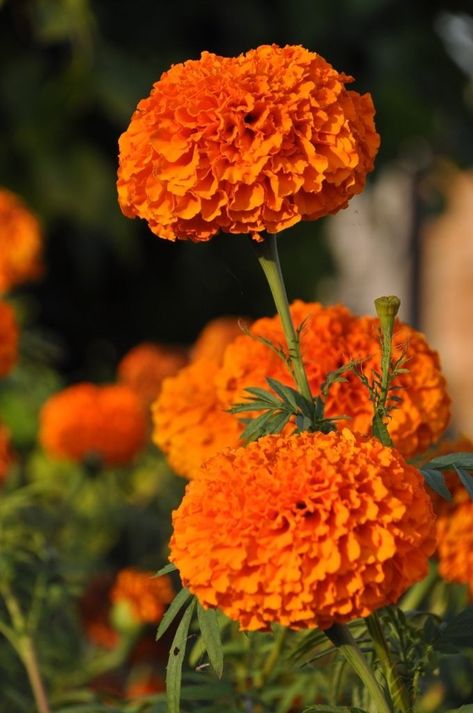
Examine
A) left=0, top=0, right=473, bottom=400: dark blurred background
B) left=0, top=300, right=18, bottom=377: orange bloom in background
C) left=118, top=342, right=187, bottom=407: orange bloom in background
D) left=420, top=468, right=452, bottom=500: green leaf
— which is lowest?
left=420, top=468, right=452, bottom=500: green leaf

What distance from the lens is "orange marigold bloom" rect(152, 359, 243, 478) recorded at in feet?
5.26

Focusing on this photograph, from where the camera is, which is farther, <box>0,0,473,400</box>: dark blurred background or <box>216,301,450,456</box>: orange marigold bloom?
<box>0,0,473,400</box>: dark blurred background

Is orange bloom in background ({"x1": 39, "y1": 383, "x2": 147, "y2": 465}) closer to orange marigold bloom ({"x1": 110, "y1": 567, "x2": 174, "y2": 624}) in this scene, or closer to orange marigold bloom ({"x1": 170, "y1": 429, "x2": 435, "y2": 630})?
orange marigold bloom ({"x1": 110, "y1": 567, "x2": 174, "y2": 624})

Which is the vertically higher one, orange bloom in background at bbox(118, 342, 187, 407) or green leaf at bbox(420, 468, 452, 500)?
orange bloom in background at bbox(118, 342, 187, 407)

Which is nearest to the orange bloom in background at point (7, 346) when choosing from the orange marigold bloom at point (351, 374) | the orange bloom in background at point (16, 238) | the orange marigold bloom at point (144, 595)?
the orange marigold bloom at point (144, 595)

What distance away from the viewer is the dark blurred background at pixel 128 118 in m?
5.11

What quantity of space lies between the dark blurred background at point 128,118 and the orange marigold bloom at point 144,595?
107 inches

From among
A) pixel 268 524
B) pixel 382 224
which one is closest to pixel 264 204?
pixel 268 524

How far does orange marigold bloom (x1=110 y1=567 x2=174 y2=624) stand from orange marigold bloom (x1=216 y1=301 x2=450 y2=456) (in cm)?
85

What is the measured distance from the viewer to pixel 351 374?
1.45 meters

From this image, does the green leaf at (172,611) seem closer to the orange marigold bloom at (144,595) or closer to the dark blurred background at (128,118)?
the orange marigold bloom at (144,595)

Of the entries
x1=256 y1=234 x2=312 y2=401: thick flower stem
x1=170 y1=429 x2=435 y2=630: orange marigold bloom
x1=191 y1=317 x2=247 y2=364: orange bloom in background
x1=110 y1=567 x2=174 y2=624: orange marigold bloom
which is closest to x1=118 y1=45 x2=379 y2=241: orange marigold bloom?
x1=256 y1=234 x2=312 y2=401: thick flower stem

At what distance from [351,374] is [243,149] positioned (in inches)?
13.5

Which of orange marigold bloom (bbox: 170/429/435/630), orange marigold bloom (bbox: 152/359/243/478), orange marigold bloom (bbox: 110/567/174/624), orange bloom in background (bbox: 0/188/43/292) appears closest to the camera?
orange marigold bloom (bbox: 170/429/435/630)
